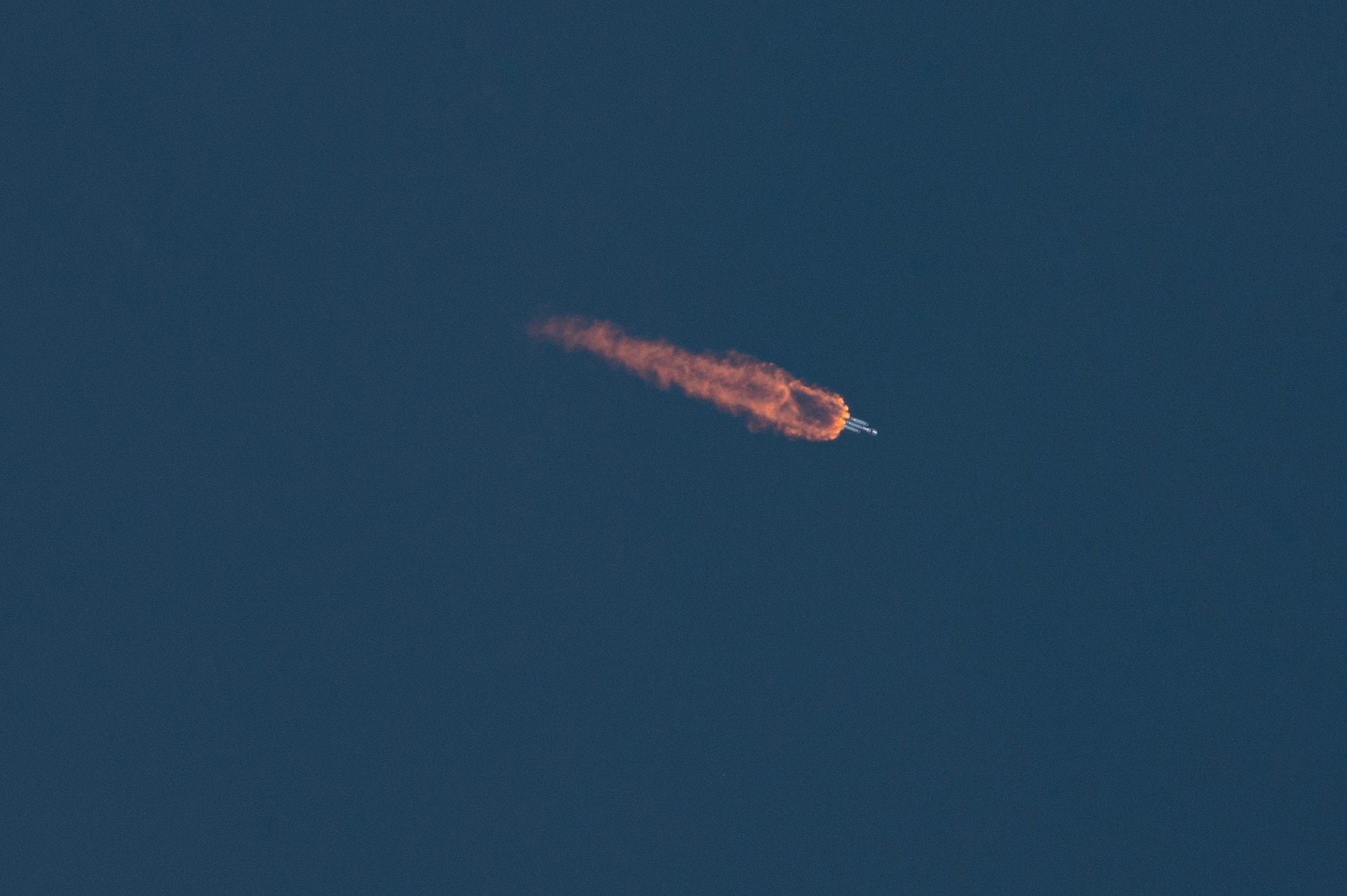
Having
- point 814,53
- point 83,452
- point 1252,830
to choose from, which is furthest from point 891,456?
point 83,452

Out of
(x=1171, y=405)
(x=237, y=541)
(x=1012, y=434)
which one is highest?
(x=1171, y=405)

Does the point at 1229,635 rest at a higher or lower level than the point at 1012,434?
lower

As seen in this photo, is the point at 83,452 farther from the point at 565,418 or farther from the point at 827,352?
the point at 827,352

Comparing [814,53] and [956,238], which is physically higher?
[814,53]

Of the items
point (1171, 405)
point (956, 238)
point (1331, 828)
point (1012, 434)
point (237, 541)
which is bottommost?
point (237, 541)

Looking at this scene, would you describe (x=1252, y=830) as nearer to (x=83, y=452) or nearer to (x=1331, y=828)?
(x=1331, y=828)

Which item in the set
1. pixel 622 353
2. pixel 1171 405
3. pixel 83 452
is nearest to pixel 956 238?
pixel 1171 405
